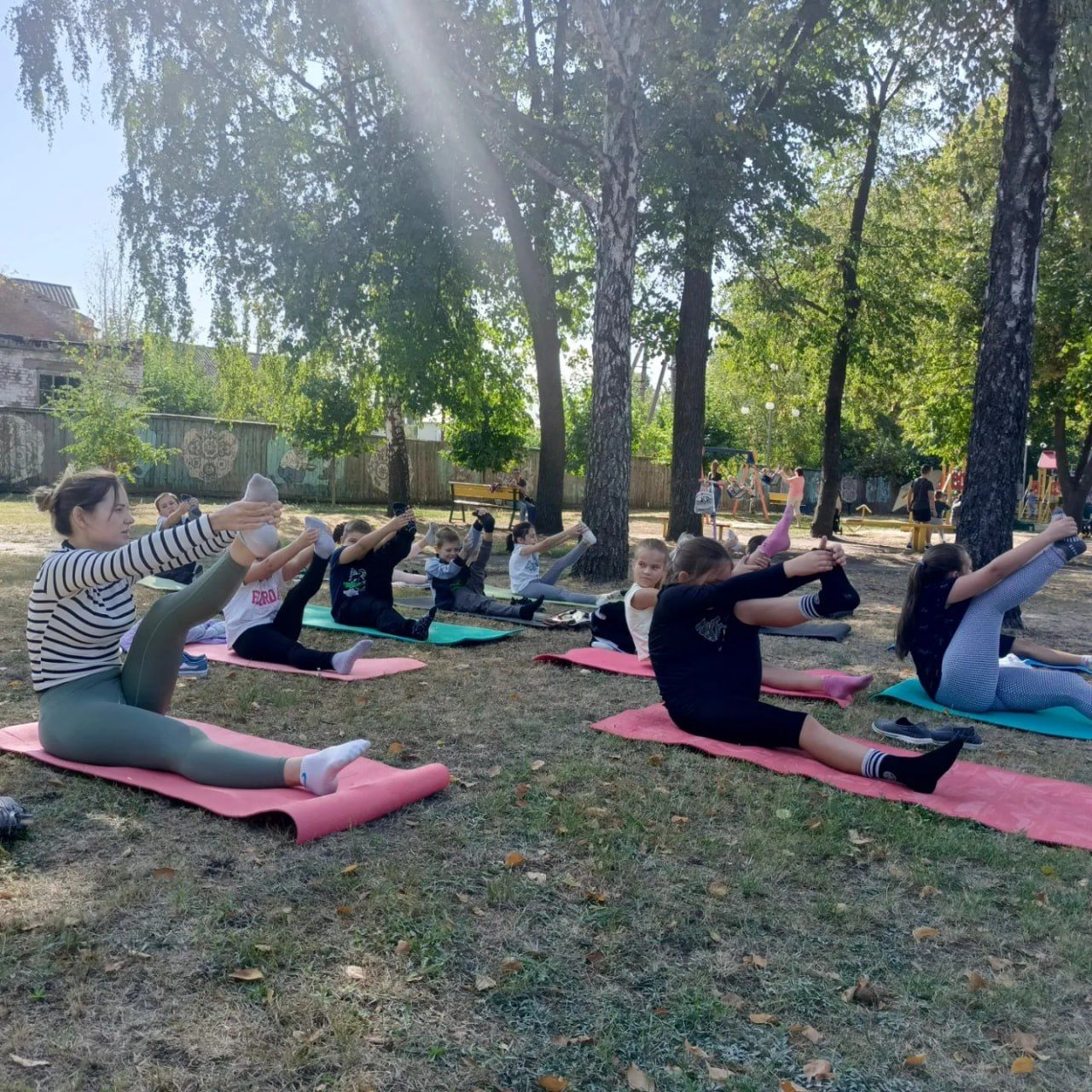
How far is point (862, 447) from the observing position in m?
42.1

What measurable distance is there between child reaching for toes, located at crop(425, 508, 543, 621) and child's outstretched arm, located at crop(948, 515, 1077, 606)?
14.5 feet

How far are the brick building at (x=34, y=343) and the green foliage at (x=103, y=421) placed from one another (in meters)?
9.76

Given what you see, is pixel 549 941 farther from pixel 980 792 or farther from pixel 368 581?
pixel 368 581

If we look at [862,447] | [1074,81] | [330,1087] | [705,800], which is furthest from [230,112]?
[862,447]

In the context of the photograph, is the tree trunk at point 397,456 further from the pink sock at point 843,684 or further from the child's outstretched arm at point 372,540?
the pink sock at point 843,684

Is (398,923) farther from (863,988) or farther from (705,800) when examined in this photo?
(705,800)

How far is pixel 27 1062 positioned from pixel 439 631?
6.36 m

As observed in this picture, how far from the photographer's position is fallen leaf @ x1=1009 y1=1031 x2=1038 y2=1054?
2.64 metres

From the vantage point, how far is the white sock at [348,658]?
6.68 metres

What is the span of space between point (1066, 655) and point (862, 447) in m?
36.1

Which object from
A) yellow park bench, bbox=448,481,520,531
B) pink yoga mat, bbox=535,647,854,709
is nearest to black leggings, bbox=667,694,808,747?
pink yoga mat, bbox=535,647,854,709

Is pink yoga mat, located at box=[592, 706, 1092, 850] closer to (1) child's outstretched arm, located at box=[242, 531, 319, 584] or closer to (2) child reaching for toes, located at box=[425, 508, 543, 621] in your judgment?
(1) child's outstretched arm, located at box=[242, 531, 319, 584]

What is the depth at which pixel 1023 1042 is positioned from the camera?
2.67 meters

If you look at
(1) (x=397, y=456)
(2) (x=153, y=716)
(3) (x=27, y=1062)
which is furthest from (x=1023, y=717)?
(1) (x=397, y=456)
